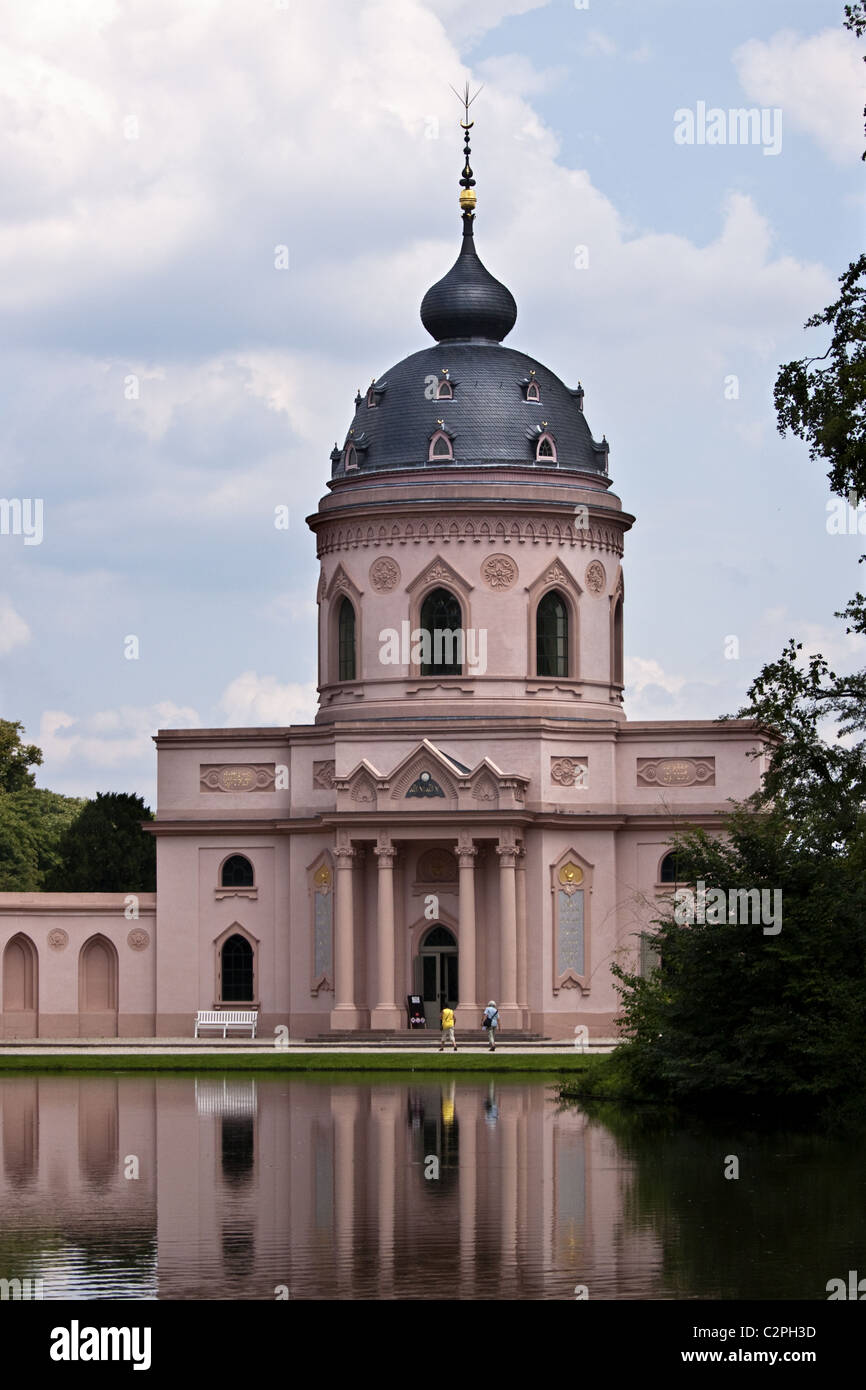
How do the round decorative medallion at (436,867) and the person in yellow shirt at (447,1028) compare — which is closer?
the person in yellow shirt at (447,1028)

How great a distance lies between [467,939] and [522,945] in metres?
1.59

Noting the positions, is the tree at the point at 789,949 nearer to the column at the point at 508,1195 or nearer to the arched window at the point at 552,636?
the column at the point at 508,1195

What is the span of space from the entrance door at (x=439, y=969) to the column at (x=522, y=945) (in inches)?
74.4

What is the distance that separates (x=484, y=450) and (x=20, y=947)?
17.6 meters

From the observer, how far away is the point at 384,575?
2509 inches

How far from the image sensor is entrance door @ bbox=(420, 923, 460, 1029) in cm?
6144

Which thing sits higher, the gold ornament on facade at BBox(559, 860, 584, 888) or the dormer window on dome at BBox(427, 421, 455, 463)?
the dormer window on dome at BBox(427, 421, 455, 463)

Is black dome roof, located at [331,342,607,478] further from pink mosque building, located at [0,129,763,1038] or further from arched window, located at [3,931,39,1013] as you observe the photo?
arched window, located at [3,931,39,1013]

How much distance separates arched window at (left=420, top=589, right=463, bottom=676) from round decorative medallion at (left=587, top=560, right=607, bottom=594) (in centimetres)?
368

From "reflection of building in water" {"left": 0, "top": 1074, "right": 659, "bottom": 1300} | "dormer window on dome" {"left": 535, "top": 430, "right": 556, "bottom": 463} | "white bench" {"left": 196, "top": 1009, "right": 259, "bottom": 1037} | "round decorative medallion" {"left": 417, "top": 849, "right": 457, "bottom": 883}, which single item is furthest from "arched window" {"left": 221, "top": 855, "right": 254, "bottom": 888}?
"reflection of building in water" {"left": 0, "top": 1074, "right": 659, "bottom": 1300}

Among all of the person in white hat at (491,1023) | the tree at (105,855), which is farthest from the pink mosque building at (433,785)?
the tree at (105,855)

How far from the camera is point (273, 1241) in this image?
21.7 m

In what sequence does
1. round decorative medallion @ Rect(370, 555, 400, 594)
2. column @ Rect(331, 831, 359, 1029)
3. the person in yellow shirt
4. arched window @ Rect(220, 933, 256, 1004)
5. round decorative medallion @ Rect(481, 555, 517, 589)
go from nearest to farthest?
1. the person in yellow shirt
2. column @ Rect(331, 831, 359, 1029)
3. round decorative medallion @ Rect(481, 555, 517, 589)
4. round decorative medallion @ Rect(370, 555, 400, 594)
5. arched window @ Rect(220, 933, 256, 1004)

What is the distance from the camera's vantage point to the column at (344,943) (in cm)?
6034
